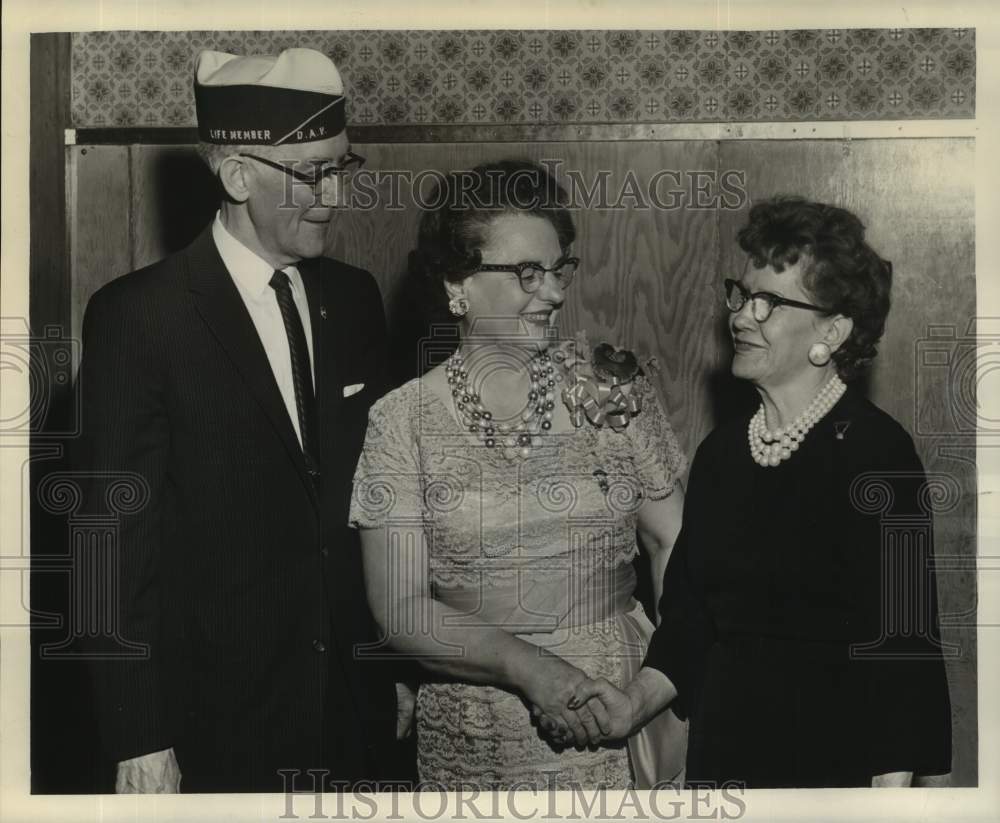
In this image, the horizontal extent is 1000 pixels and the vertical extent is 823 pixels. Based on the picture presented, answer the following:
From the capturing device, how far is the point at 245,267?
2.80m

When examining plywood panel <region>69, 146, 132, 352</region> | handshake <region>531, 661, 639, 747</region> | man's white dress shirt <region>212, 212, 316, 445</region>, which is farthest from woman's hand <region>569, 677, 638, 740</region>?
plywood panel <region>69, 146, 132, 352</region>

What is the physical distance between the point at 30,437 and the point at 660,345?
4.91 feet

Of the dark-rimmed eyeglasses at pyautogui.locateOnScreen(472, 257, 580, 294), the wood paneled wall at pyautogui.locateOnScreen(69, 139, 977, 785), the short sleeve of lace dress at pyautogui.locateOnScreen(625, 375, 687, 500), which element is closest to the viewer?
the dark-rimmed eyeglasses at pyautogui.locateOnScreen(472, 257, 580, 294)

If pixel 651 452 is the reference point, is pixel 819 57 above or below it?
above

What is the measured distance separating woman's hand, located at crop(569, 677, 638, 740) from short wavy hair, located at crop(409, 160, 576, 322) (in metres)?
0.87

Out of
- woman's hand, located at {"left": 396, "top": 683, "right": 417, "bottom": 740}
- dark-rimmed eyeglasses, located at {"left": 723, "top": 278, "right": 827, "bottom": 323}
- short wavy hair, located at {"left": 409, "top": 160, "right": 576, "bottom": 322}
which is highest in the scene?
short wavy hair, located at {"left": 409, "top": 160, "right": 576, "bottom": 322}

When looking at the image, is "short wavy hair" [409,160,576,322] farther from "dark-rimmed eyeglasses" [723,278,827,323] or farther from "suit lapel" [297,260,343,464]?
"dark-rimmed eyeglasses" [723,278,827,323]

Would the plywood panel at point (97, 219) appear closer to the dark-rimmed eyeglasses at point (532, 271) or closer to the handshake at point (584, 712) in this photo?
the dark-rimmed eyeglasses at point (532, 271)

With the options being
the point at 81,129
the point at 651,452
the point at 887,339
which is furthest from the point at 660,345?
the point at 81,129

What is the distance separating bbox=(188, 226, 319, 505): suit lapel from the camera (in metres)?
2.77

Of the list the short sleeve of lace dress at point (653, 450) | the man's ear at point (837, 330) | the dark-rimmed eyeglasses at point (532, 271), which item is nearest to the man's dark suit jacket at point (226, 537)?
the dark-rimmed eyeglasses at point (532, 271)

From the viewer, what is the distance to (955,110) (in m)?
3.03

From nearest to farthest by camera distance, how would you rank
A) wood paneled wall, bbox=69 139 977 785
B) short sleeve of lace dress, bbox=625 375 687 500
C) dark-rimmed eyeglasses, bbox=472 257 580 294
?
dark-rimmed eyeglasses, bbox=472 257 580 294 < short sleeve of lace dress, bbox=625 375 687 500 < wood paneled wall, bbox=69 139 977 785

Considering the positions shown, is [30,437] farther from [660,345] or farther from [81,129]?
[660,345]
